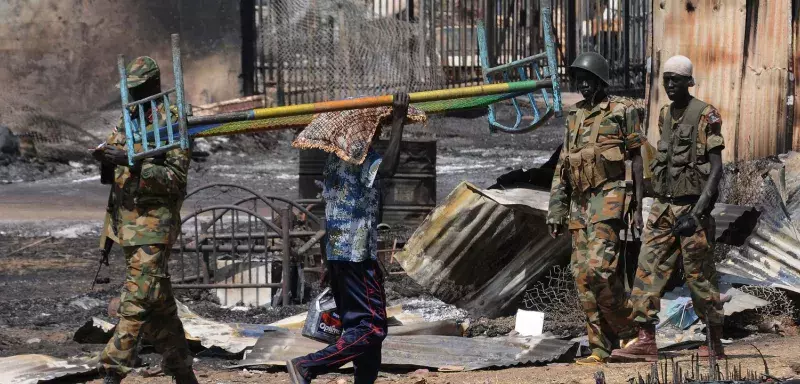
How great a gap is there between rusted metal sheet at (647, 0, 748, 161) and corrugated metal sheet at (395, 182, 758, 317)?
1.56 m

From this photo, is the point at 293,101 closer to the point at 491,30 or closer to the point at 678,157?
the point at 491,30

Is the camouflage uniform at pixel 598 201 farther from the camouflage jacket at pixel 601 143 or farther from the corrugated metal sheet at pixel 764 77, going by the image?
the corrugated metal sheet at pixel 764 77

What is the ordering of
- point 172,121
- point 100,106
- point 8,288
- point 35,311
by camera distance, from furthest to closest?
point 100,106 → point 8,288 → point 35,311 → point 172,121

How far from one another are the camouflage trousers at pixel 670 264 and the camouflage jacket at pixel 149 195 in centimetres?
248

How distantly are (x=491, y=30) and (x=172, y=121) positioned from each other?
1409cm

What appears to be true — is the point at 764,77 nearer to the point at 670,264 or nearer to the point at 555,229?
the point at 670,264

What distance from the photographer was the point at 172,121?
566 centimetres

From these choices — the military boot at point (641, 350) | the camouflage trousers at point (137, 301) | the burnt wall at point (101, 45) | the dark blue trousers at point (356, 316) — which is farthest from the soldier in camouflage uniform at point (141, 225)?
the burnt wall at point (101, 45)

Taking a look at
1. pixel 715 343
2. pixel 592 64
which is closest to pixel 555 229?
pixel 592 64

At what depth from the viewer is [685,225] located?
651 centimetres

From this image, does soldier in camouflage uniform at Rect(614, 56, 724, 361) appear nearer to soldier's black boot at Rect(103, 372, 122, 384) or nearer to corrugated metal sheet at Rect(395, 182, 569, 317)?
corrugated metal sheet at Rect(395, 182, 569, 317)

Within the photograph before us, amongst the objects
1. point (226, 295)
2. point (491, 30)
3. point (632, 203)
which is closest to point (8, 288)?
point (226, 295)

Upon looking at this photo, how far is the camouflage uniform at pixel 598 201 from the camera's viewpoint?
21.3ft

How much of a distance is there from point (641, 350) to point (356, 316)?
1.87 meters
